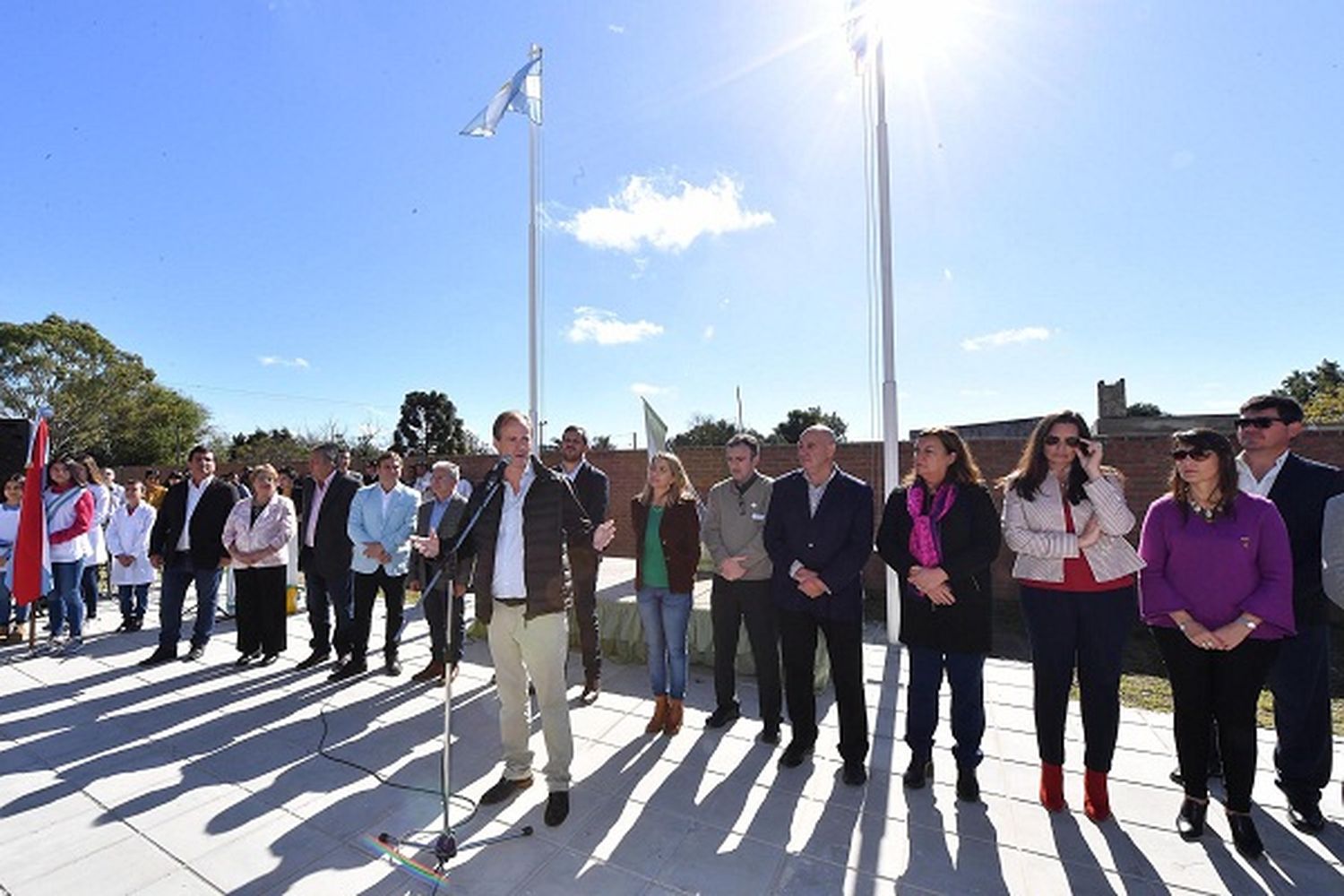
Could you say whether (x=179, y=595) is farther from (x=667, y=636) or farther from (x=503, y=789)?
(x=667, y=636)

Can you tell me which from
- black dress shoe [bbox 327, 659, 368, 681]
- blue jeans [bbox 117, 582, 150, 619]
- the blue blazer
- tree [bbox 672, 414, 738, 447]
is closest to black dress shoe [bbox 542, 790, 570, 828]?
the blue blazer

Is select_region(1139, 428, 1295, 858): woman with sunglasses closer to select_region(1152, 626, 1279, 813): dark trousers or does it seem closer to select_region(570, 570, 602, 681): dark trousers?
select_region(1152, 626, 1279, 813): dark trousers

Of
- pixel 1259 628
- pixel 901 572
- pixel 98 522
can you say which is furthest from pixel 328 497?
pixel 1259 628

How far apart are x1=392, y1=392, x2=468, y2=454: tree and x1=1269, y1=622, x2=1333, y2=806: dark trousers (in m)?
44.1

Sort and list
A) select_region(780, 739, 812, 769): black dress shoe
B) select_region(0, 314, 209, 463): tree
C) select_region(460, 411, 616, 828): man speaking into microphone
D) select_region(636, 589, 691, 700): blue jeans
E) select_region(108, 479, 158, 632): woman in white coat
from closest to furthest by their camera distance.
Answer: select_region(460, 411, 616, 828): man speaking into microphone → select_region(780, 739, 812, 769): black dress shoe → select_region(636, 589, 691, 700): blue jeans → select_region(108, 479, 158, 632): woman in white coat → select_region(0, 314, 209, 463): tree

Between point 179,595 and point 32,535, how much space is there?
140 cm

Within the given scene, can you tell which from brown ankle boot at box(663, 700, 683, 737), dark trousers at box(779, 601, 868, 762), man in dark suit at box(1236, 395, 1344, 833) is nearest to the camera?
man in dark suit at box(1236, 395, 1344, 833)

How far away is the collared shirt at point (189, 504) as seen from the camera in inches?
212

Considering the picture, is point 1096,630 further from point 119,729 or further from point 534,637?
point 119,729

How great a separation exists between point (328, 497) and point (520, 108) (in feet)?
22.1

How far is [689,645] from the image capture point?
501cm

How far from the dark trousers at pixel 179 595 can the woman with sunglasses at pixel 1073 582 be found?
20.6 ft

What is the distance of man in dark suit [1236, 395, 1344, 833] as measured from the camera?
2.70 meters

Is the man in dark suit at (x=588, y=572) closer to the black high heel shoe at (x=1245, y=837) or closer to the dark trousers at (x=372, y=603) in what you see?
the dark trousers at (x=372, y=603)
